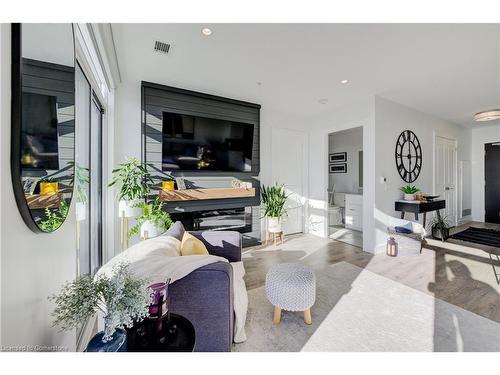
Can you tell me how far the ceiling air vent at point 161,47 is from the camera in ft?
7.11

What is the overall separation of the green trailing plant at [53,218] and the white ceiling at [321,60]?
1.75m

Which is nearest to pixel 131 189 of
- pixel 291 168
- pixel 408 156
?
pixel 291 168

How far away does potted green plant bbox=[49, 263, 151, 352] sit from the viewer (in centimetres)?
68

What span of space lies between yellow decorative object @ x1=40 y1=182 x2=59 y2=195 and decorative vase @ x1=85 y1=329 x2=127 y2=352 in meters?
0.56

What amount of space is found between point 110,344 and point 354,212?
5031mm

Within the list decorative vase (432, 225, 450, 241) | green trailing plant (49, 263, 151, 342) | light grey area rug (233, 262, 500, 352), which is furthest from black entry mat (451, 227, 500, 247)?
green trailing plant (49, 263, 151, 342)

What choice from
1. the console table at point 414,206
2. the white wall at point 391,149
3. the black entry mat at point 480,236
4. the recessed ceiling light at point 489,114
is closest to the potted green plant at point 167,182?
the white wall at point 391,149

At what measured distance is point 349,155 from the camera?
18.9 feet

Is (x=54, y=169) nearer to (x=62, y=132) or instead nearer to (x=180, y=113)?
(x=62, y=132)

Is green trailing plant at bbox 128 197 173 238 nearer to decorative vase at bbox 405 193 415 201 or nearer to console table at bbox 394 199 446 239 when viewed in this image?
console table at bbox 394 199 446 239

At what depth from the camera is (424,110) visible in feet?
13.5

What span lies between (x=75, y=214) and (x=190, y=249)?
2.49ft

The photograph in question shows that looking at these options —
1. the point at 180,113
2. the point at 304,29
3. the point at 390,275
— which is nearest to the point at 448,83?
the point at 304,29
